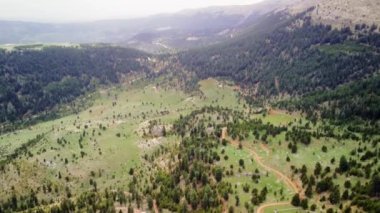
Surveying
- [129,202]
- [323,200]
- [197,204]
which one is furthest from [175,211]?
[323,200]

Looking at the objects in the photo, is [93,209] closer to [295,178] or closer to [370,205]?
[295,178]

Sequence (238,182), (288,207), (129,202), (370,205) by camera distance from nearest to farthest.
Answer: (370,205) → (288,207) → (129,202) → (238,182)

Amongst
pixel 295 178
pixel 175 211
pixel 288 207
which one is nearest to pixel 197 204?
pixel 175 211

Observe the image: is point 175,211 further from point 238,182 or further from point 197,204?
point 238,182

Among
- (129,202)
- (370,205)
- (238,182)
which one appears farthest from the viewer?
(238,182)

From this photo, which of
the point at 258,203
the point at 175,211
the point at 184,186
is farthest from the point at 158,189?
the point at 258,203

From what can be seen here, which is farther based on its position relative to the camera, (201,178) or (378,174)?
(201,178)

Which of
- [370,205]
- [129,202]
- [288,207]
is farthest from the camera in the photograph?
[129,202]

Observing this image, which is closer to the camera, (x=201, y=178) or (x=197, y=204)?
(x=197, y=204)
